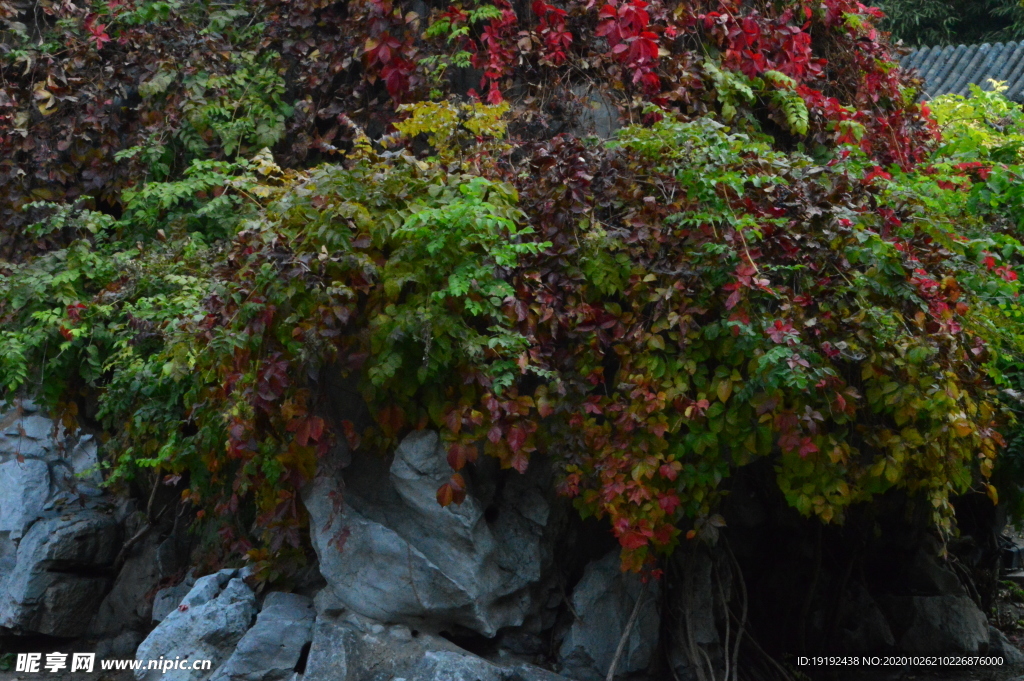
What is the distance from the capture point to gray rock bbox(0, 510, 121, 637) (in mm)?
5941

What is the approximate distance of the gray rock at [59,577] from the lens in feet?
19.5

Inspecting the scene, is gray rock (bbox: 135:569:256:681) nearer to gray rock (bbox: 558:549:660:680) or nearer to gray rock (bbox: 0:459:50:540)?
gray rock (bbox: 558:549:660:680)

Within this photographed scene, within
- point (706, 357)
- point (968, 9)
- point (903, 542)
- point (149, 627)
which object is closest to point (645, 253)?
point (706, 357)

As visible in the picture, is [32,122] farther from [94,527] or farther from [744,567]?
[744,567]

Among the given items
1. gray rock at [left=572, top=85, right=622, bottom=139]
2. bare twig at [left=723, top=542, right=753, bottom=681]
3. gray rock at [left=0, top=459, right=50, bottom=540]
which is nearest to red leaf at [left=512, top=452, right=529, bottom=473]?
bare twig at [left=723, top=542, right=753, bottom=681]

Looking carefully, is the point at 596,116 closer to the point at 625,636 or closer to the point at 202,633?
the point at 625,636

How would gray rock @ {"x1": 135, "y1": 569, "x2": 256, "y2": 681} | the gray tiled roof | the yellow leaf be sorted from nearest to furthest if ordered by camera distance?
1. the yellow leaf
2. gray rock @ {"x1": 135, "y1": 569, "x2": 256, "y2": 681}
3. the gray tiled roof

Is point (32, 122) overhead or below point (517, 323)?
below

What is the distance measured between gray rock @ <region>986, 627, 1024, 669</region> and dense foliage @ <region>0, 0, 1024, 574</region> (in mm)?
2174

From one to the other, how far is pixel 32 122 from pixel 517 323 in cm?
436

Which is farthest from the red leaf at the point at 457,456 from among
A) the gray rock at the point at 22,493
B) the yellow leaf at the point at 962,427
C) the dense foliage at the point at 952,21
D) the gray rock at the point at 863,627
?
the dense foliage at the point at 952,21

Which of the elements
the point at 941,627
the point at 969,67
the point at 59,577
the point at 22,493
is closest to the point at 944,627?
the point at 941,627

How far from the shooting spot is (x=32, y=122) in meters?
6.69

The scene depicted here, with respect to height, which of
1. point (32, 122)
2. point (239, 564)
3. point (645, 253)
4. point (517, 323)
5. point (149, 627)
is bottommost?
point (149, 627)
